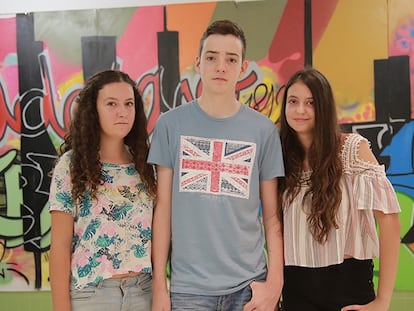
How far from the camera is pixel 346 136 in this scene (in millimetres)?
1925

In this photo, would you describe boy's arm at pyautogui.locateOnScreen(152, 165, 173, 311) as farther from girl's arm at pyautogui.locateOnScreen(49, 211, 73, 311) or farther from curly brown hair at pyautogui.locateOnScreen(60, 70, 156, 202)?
girl's arm at pyautogui.locateOnScreen(49, 211, 73, 311)

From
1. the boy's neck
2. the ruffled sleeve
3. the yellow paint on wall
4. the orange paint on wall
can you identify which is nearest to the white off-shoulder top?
the ruffled sleeve

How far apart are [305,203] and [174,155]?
56cm

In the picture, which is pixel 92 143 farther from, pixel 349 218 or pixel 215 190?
pixel 349 218

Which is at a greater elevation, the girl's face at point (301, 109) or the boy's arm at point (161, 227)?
the girl's face at point (301, 109)

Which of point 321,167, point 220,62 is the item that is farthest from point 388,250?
point 220,62

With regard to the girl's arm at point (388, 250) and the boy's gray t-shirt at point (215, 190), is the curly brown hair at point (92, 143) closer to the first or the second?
the boy's gray t-shirt at point (215, 190)

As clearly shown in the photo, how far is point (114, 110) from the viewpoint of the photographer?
6.19ft

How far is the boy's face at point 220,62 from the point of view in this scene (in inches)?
71.8

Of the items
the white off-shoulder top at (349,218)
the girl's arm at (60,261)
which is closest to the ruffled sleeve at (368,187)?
the white off-shoulder top at (349,218)

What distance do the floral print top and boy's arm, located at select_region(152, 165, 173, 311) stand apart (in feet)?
0.10

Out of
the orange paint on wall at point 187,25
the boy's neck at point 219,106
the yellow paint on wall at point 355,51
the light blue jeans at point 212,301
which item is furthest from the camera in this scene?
the orange paint on wall at point 187,25

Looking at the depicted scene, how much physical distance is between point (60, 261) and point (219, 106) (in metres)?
0.85

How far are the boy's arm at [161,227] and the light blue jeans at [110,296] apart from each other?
7 centimetres
